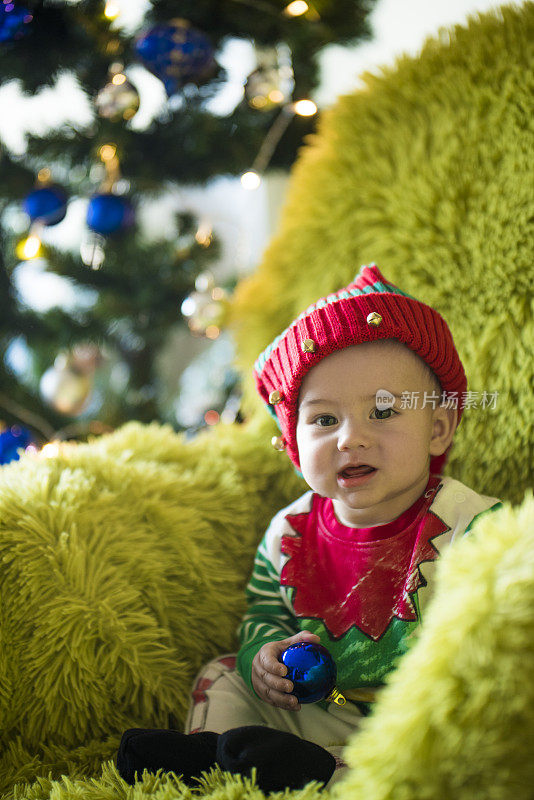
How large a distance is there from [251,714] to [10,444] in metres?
0.76

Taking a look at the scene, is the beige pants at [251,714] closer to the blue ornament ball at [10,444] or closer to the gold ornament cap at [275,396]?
the gold ornament cap at [275,396]

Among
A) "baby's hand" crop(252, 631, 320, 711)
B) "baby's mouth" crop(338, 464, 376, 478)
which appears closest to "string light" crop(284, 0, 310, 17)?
"baby's mouth" crop(338, 464, 376, 478)

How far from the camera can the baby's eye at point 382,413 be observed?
0.66 meters

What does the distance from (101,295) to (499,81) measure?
931 millimetres

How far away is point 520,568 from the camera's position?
0.42 meters

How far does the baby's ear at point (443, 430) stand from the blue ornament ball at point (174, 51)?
772mm

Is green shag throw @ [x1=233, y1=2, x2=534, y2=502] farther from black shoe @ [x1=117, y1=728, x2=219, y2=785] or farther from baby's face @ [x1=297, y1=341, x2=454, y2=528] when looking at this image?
black shoe @ [x1=117, y1=728, x2=219, y2=785]

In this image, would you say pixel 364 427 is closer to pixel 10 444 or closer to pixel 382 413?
pixel 382 413

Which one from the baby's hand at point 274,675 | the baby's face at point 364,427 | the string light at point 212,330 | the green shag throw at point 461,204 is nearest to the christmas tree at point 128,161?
the string light at point 212,330

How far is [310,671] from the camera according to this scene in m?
0.61

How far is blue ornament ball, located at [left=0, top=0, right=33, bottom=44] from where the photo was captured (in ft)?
3.44

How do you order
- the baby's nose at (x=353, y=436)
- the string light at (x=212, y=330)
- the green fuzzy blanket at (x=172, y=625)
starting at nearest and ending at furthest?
the green fuzzy blanket at (x=172, y=625) → the baby's nose at (x=353, y=436) → the string light at (x=212, y=330)

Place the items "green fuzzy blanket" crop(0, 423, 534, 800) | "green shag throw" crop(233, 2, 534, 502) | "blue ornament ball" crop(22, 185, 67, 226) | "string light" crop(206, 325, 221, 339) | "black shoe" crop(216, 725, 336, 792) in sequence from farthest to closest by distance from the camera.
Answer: "string light" crop(206, 325, 221, 339) → "blue ornament ball" crop(22, 185, 67, 226) → "green shag throw" crop(233, 2, 534, 502) → "black shoe" crop(216, 725, 336, 792) → "green fuzzy blanket" crop(0, 423, 534, 800)

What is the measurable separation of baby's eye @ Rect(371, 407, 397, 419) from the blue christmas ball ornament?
23 centimetres
